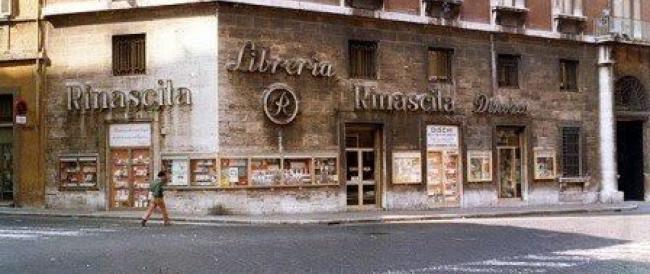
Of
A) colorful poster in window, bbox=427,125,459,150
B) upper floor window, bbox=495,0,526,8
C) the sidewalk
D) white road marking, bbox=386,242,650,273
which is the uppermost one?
upper floor window, bbox=495,0,526,8

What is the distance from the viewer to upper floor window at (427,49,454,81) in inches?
1182

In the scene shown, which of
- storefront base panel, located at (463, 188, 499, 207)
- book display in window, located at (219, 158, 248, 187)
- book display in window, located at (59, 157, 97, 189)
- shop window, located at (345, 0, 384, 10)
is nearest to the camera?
book display in window, located at (219, 158, 248, 187)

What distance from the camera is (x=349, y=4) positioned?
27734mm

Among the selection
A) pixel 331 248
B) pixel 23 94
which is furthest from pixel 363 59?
pixel 331 248

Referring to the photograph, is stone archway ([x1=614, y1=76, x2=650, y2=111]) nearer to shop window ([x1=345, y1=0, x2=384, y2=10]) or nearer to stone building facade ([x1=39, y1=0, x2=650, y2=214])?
stone building facade ([x1=39, y1=0, x2=650, y2=214])

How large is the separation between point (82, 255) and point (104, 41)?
13800 millimetres

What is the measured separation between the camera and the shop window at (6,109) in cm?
2933

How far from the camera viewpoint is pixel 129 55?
27109mm

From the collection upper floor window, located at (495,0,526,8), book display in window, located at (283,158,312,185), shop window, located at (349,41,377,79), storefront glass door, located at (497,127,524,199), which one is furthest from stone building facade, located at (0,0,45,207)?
storefront glass door, located at (497,127,524,199)

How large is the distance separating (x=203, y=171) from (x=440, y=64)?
960 centimetres

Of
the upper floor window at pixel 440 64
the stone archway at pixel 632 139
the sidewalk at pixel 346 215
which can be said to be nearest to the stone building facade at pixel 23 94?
the sidewalk at pixel 346 215

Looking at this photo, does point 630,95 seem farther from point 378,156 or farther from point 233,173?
point 233,173

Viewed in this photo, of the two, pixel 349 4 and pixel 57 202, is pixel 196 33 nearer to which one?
pixel 349 4

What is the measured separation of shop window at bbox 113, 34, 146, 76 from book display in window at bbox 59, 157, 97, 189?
300 cm
